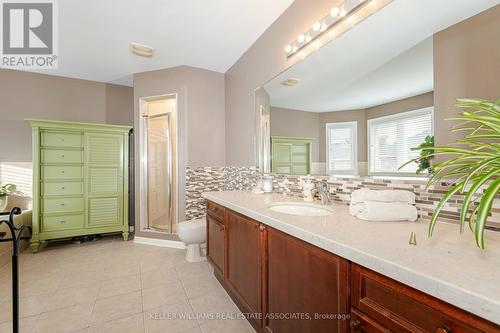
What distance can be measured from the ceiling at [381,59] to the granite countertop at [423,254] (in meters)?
0.70

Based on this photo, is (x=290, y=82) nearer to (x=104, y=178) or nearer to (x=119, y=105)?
(x=104, y=178)

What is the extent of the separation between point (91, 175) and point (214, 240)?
7.23 ft

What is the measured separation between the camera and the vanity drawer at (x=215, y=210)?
1924 millimetres

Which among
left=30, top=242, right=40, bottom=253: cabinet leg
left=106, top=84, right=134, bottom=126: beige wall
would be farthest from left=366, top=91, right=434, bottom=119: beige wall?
left=30, top=242, right=40, bottom=253: cabinet leg

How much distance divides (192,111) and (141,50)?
92 cm

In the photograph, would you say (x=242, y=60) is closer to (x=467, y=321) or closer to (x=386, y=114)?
(x=386, y=114)

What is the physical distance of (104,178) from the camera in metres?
3.20

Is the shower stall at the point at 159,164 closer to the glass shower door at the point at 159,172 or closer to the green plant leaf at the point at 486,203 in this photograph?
the glass shower door at the point at 159,172

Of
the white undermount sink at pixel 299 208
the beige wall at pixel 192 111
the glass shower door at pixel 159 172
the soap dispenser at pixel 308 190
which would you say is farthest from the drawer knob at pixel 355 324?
the glass shower door at pixel 159 172

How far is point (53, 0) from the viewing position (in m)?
1.96

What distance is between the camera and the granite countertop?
0.50 metres

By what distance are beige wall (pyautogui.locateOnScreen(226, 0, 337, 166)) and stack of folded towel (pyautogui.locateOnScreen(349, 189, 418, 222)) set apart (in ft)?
4.46

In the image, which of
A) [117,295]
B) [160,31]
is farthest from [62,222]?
[160,31]

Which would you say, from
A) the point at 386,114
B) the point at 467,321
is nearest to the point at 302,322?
the point at 467,321
